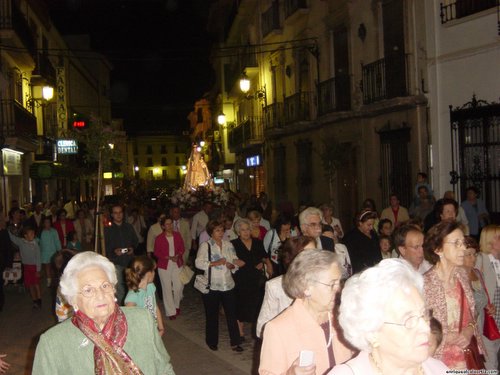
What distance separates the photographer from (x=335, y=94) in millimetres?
22750

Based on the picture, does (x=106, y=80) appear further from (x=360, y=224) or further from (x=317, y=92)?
(x=360, y=224)

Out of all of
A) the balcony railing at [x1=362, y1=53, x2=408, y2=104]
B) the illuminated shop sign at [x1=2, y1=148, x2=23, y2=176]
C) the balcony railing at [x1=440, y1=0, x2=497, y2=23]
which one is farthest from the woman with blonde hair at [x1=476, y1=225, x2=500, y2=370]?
the illuminated shop sign at [x1=2, y1=148, x2=23, y2=176]

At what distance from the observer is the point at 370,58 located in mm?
20328

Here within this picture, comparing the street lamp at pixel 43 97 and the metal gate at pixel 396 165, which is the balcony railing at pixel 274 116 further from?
the metal gate at pixel 396 165

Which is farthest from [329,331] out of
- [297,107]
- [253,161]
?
[253,161]

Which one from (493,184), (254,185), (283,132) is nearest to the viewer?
(493,184)

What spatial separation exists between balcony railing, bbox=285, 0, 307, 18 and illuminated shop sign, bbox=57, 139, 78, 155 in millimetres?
13153

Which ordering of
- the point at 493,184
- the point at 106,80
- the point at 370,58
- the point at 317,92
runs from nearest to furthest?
1. the point at 493,184
2. the point at 370,58
3. the point at 317,92
4. the point at 106,80

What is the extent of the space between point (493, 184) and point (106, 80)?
63742 millimetres

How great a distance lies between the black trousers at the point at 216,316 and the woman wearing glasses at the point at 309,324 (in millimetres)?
5340

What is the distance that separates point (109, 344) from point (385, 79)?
54.4 feet

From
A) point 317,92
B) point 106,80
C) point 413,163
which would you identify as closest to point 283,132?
point 317,92

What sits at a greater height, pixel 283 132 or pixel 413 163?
pixel 283 132

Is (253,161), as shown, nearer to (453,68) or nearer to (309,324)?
(453,68)
